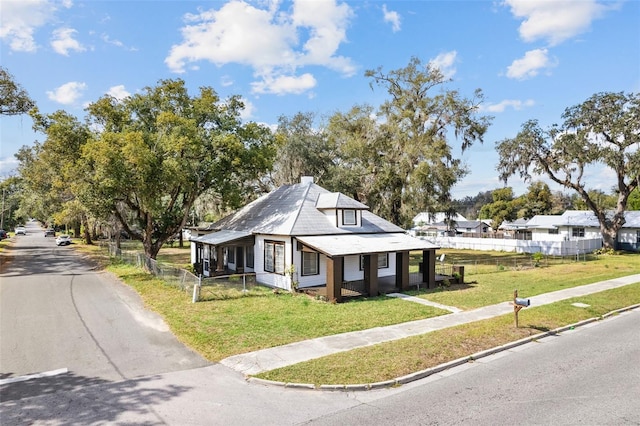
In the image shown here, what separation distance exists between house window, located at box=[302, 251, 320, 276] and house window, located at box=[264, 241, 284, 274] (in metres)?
1.15

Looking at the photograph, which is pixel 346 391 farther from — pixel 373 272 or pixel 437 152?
pixel 437 152

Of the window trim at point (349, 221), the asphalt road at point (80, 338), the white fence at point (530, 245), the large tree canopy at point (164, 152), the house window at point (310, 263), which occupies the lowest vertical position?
the asphalt road at point (80, 338)

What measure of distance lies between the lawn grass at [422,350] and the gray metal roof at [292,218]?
8.91m

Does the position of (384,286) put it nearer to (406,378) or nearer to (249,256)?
(249,256)

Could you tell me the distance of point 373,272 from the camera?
1820 centimetres

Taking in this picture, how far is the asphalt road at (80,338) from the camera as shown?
9242 millimetres

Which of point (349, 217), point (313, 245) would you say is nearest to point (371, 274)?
point (313, 245)

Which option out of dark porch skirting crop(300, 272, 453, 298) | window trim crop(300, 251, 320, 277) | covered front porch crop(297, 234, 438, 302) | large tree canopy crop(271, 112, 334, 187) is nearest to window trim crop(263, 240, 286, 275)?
window trim crop(300, 251, 320, 277)

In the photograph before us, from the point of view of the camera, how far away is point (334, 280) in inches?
659

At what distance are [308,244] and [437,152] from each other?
761 inches

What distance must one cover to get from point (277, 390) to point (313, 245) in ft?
31.8

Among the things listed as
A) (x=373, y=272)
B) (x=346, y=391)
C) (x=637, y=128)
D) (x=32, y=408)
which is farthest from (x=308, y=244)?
(x=637, y=128)

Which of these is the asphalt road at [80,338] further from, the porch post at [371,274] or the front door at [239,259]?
the porch post at [371,274]

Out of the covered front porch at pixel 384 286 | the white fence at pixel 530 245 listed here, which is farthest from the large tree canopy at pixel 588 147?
the covered front porch at pixel 384 286
